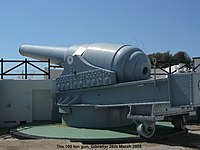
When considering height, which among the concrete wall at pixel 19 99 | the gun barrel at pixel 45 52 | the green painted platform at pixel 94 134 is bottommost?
the green painted platform at pixel 94 134

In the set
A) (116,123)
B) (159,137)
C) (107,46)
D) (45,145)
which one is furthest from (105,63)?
(45,145)

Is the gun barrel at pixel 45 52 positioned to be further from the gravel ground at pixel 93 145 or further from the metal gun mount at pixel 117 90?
the gravel ground at pixel 93 145

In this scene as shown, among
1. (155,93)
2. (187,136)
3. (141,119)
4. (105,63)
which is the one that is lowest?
(187,136)

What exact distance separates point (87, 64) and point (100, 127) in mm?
2381

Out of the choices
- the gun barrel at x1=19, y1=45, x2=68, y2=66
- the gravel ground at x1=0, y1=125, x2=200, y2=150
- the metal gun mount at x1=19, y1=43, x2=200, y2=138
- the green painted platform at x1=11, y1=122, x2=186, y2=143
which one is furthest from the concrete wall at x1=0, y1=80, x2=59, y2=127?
the gravel ground at x1=0, y1=125, x2=200, y2=150

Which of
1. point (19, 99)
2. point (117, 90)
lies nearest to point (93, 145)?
point (117, 90)

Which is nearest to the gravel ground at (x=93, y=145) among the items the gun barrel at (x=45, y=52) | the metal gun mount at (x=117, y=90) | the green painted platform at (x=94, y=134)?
the green painted platform at (x=94, y=134)

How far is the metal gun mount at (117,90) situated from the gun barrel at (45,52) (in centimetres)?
8

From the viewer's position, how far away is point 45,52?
16172mm

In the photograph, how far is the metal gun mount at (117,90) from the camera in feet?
32.1

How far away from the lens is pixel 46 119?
57.6 ft

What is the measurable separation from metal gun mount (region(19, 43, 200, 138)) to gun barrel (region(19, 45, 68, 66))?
78 mm

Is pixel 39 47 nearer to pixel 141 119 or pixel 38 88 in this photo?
pixel 38 88

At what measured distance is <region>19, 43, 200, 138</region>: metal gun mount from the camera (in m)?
9.78
